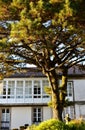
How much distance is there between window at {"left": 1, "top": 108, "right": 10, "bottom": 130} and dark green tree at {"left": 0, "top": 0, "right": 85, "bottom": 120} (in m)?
17.9

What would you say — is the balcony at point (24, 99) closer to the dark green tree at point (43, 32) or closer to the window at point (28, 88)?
the window at point (28, 88)

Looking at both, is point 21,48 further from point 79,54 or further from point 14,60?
point 79,54

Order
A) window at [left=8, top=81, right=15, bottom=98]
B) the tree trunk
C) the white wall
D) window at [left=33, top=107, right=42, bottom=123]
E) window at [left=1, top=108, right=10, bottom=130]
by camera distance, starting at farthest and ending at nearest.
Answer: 1. window at [left=8, top=81, right=15, bottom=98]
2. window at [left=33, top=107, right=42, bottom=123]
3. window at [left=1, top=108, right=10, bottom=130]
4. the white wall
5. the tree trunk

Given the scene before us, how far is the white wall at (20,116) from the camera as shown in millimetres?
34094

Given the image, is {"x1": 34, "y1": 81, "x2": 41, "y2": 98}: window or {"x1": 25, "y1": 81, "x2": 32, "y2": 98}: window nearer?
{"x1": 34, "y1": 81, "x2": 41, "y2": 98}: window

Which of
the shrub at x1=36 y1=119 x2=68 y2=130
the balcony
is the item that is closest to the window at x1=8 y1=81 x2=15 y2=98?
the balcony

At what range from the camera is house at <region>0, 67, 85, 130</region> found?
34.3 metres

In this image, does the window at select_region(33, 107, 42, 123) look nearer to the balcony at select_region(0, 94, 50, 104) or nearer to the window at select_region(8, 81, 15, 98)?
the balcony at select_region(0, 94, 50, 104)

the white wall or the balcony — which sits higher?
the balcony

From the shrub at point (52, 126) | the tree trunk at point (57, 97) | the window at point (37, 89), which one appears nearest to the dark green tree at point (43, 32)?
the tree trunk at point (57, 97)

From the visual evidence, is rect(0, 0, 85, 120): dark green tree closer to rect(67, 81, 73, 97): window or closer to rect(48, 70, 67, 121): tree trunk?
rect(48, 70, 67, 121): tree trunk

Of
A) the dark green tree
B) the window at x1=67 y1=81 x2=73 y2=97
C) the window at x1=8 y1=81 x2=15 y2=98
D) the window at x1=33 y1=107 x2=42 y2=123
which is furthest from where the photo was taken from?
the window at x1=67 y1=81 x2=73 y2=97

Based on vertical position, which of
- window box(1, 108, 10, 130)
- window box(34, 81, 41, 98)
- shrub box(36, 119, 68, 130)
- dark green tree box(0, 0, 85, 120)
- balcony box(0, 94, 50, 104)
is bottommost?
window box(1, 108, 10, 130)

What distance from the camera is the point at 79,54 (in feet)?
57.4
